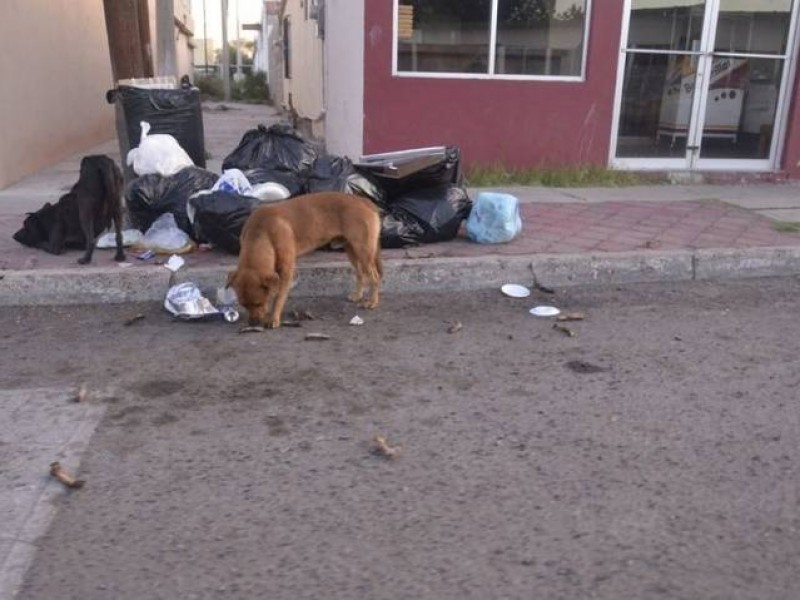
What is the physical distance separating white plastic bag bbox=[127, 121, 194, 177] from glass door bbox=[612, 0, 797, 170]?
5616 mm

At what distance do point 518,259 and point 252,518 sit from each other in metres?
3.65

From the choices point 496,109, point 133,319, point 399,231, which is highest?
point 496,109

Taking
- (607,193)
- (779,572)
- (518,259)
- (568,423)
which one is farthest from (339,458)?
(607,193)

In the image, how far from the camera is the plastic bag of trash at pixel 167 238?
6.10 meters

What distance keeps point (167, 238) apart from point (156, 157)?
2.80ft

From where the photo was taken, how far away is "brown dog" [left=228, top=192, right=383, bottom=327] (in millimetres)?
4762

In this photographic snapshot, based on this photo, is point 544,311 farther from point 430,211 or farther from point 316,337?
point 316,337

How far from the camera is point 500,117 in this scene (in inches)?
370

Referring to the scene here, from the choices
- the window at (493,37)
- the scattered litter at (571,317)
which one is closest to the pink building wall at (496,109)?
the window at (493,37)

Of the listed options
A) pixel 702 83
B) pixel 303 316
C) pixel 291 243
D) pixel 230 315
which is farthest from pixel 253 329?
pixel 702 83

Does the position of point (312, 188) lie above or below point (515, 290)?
above

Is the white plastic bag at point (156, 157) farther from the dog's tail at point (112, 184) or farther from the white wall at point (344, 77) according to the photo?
the white wall at point (344, 77)

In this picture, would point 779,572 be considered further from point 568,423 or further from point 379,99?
point 379,99

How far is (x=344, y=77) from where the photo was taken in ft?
33.4
